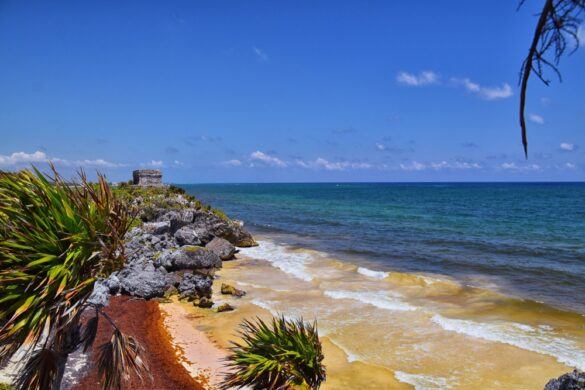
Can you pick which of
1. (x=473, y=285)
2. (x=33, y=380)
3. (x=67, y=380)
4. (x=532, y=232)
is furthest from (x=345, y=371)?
(x=532, y=232)

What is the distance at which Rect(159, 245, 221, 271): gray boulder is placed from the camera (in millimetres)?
21359

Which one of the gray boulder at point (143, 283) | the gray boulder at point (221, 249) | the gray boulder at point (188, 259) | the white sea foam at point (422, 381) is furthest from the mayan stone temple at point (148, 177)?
the white sea foam at point (422, 381)

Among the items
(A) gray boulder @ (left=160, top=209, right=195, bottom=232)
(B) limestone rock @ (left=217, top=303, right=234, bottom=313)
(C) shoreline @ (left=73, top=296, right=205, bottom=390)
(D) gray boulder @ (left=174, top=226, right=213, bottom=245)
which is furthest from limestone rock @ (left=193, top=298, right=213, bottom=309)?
(A) gray boulder @ (left=160, top=209, right=195, bottom=232)

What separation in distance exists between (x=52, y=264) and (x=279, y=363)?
18.7 feet

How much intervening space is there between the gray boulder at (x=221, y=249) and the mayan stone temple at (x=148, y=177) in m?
23.3

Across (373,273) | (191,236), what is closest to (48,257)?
(373,273)

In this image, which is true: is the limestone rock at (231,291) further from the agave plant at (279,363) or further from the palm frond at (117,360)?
the palm frond at (117,360)

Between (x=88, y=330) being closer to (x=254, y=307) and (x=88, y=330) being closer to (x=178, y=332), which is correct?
(x=178, y=332)

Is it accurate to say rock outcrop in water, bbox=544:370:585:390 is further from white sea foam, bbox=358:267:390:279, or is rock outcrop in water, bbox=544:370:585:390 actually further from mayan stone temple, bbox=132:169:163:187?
mayan stone temple, bbox=132:169:163:187

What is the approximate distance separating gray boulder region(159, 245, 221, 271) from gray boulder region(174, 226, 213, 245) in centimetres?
569

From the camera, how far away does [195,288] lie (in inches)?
741

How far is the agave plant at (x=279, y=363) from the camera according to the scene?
9.79 meters

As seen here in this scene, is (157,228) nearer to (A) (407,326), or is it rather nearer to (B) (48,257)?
Answer: (A) (407,326)

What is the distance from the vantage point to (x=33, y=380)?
6.48m
